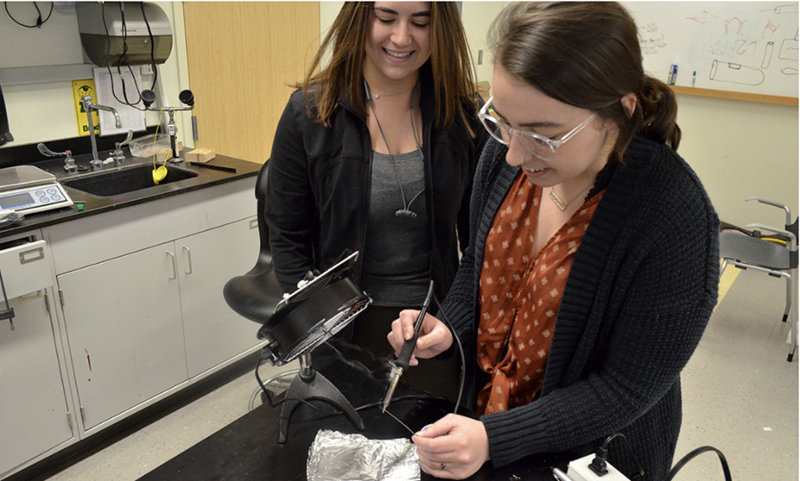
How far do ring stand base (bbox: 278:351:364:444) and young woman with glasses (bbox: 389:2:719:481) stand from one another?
0.15m

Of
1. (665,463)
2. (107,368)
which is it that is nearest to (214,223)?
(107,368)

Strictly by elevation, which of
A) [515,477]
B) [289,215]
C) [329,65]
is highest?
[329,65]

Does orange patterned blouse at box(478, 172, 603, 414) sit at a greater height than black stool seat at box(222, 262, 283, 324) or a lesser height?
greater

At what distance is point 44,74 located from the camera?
2336 mm

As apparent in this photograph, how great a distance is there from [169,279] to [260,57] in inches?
59.1

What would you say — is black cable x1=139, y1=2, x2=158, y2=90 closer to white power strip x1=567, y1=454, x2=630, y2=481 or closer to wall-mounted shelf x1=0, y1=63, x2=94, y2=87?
wall-mounted shelf x1=0, y1=63, x2=94, y2=87

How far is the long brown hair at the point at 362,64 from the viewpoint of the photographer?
136 centimetres

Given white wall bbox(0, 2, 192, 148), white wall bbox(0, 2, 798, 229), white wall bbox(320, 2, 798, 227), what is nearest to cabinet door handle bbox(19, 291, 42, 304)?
white wall bbox(0, 2, 192, 148)

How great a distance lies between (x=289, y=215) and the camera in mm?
1535

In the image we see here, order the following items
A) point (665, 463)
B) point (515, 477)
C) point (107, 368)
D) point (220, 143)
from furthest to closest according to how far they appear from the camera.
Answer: point (220, 143), point (107, 368), point (665, 463), point (515, 477)

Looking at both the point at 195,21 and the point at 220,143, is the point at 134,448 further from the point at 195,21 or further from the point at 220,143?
the point at 195,21

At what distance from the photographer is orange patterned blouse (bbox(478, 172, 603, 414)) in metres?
0.98

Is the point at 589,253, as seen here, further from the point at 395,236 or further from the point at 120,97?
the point at 120,97

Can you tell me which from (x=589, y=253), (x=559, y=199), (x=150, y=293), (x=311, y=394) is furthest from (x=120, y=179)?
(x=589, y=253)
